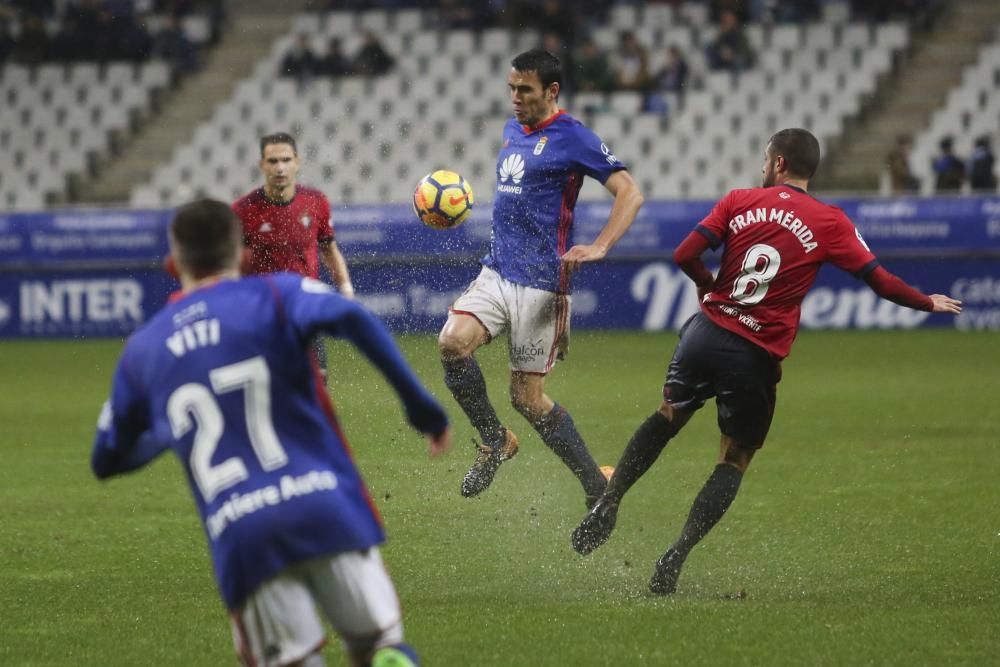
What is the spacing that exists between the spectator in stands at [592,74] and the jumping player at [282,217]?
45.1 feet

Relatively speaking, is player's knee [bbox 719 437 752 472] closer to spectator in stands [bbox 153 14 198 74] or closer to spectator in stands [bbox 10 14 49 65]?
spectator in stands [bbox 153 14 198 74]

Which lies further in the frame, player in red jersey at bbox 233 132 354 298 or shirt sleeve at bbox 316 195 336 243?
shirt sleeve at bbox 316 195 336 243

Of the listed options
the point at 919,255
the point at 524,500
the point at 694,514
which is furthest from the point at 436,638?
the point at 919,255

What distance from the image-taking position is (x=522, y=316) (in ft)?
27.2

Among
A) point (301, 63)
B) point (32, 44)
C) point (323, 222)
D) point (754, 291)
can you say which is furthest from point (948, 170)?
point (754, 291)

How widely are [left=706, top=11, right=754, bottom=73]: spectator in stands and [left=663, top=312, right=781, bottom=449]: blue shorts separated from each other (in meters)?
18.0

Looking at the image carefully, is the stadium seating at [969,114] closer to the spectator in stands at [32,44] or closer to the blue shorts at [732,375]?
the spectator in stands at [32,44]

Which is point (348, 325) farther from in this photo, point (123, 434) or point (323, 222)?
point (323, 222)

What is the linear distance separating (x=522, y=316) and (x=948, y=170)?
14.6 metres

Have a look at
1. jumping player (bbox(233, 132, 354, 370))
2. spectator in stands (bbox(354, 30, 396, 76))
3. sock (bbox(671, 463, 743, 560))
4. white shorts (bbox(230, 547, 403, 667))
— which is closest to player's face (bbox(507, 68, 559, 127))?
sock (bbox(671, 463, 743, 560))

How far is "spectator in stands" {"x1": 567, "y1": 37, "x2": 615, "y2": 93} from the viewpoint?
2409cm

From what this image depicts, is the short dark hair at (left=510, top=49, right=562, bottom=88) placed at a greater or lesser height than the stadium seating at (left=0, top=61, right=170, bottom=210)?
greater

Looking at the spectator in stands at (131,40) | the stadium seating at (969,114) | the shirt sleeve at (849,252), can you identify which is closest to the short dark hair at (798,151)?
the shirt sleeve at (849,252)

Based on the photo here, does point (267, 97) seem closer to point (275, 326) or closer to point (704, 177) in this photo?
point (704, 177)
